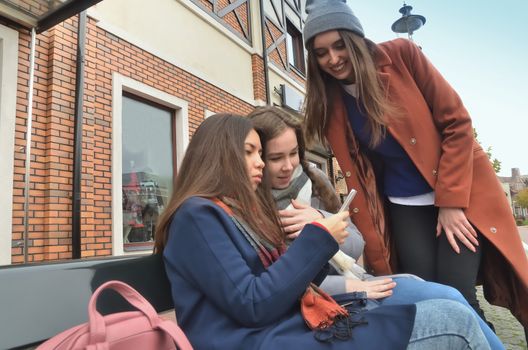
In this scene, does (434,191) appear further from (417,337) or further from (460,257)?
(417,337)

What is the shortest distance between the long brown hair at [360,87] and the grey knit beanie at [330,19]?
31mm

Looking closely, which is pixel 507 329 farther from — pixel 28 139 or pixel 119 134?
pixel 28 139

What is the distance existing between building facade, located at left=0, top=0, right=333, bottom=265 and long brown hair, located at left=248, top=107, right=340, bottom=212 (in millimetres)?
Result: 3242

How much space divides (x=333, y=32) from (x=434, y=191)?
851 millimetres

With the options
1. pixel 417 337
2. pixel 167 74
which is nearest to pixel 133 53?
pixel 167 74

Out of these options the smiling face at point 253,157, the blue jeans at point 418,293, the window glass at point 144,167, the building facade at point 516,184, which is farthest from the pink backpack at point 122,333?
the building facade at point 516,184

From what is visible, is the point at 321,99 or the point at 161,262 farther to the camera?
the point at 321,99

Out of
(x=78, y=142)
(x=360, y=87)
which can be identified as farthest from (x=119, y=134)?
(x=360, y=87)

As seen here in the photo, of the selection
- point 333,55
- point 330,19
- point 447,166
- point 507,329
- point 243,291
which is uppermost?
point 330,19

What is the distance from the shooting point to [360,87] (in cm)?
191

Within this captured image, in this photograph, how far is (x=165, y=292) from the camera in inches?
67.7

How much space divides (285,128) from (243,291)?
51.9 inches

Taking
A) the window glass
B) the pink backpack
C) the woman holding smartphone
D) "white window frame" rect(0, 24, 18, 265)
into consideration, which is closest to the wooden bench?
the pink backpack

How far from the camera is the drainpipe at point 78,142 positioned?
4777 millimetres
